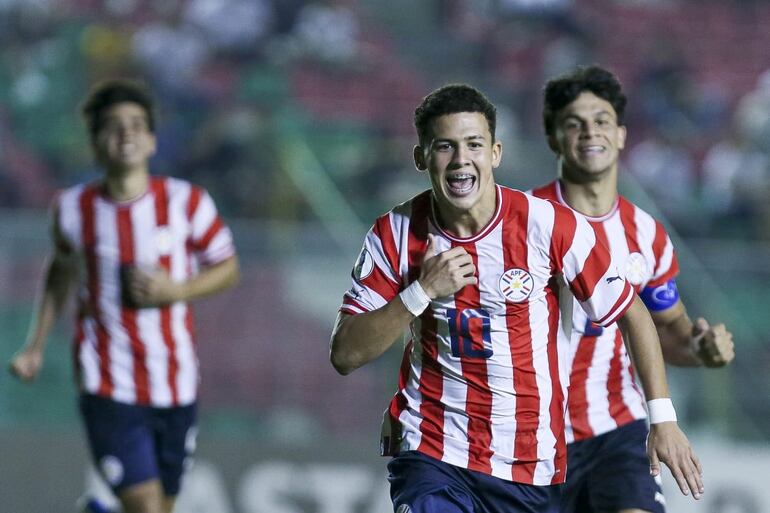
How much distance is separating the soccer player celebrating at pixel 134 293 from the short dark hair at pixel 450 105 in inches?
72.2

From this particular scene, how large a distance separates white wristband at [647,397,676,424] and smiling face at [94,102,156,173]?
256 centimetres

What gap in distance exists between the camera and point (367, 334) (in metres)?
3.07

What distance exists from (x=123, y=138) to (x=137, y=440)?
1267 millimetres

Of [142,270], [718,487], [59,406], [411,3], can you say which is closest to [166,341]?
[142,270]

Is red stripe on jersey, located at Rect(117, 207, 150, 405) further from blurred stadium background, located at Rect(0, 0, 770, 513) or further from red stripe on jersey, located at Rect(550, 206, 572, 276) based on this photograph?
red stripe on jersey, located at Rect(550, 206, 572, 276)

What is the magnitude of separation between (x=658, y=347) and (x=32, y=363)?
2.94 m

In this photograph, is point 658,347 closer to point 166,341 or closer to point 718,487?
point 166,341

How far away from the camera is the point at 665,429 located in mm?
3119

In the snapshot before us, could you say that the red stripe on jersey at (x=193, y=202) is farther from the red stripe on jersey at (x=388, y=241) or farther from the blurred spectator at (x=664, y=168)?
the blurred spectator at (x=664, y=168)

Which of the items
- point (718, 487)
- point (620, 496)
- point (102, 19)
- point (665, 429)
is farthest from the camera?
point (102, 19)

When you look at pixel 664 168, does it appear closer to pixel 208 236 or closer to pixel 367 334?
pixel 208 236

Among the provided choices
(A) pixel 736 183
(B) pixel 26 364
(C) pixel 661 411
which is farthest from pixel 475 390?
(A) pixel 736 183

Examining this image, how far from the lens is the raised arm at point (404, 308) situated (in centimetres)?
303

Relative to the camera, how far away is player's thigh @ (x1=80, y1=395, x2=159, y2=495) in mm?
4613
